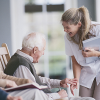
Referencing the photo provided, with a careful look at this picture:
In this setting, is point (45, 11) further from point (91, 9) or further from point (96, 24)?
point (96, 24)

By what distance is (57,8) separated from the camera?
3.63 meters

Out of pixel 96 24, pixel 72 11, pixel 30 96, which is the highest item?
pixel 72 11

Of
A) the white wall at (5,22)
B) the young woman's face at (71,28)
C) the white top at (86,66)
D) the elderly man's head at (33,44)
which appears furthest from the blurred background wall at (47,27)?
the elderly man's head at (33,44)

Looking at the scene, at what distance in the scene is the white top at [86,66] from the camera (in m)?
1.71

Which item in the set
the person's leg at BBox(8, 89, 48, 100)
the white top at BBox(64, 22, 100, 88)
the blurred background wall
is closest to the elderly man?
the white top at BBox(64, 22, 100, 88)

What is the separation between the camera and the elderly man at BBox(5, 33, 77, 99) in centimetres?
133

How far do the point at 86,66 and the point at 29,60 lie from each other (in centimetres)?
65

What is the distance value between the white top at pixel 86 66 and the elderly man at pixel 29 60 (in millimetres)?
161

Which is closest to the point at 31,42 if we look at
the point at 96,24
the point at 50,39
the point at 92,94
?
the point at 96,24

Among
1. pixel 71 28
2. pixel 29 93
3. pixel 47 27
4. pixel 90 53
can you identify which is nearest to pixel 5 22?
pixel 47 27

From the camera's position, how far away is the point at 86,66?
177 cm

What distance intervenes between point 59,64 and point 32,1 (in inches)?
58.8

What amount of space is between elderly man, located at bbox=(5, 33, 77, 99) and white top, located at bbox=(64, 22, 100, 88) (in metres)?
0.16

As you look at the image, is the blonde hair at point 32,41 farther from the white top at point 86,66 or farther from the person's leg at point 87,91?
the person's leg at point 87,91
